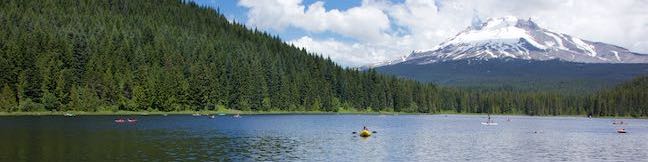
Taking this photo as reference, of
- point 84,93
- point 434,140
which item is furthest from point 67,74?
point 434,140

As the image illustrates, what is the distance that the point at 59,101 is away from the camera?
190 meters

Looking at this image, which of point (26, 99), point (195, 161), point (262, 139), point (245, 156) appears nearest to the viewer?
point (195, 161)

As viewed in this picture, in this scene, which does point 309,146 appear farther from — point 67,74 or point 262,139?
point 67,74

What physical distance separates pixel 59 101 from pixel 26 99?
29.4 ft

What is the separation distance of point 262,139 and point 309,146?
44.4 feet

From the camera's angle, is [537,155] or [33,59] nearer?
[537,155]

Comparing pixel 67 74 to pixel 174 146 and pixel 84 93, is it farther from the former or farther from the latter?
pixel 174 146

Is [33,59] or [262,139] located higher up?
[33,59]

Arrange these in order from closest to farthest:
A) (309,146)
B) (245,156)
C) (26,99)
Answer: (245,156) → (309,146) → (26,99)

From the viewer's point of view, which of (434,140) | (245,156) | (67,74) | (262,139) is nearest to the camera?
(245,156)

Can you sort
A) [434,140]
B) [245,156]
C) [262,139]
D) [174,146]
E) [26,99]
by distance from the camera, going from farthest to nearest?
[26,99] < [434,140] < [262,139] < [174,146] < [245,156]

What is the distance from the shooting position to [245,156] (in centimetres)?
7694

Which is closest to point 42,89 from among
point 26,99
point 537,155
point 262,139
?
point 26,99

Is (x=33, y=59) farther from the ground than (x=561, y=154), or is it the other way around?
(x=33, y=59)
